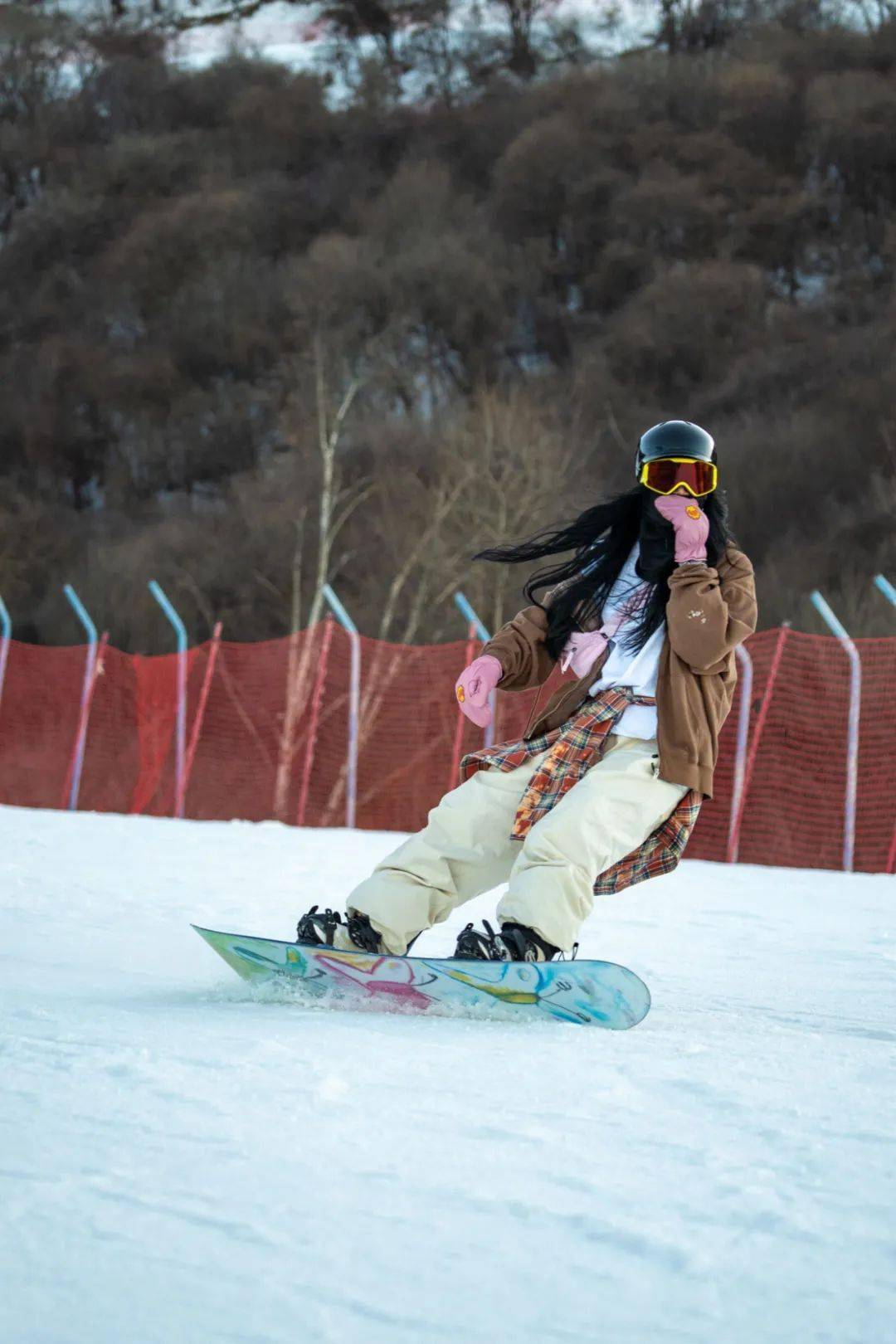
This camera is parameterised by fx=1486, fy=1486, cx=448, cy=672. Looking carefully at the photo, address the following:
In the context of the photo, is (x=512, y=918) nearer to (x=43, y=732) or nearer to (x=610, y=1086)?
(x=610, y=1086)

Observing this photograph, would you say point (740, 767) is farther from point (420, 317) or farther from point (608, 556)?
point (420, 317)

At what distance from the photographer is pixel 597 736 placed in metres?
3.06

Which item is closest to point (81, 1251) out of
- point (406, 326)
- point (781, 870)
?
point (781, 870)

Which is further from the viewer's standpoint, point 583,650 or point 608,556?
point 608,556

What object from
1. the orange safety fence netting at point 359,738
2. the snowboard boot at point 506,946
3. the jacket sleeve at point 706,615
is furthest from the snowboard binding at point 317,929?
the orange safety fence netting at point 359,738

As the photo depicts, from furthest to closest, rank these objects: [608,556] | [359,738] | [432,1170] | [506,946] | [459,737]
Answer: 1. [359,738]
2. [459,737]
3. [608,556]
4. [506,946]
5. [432,1170]

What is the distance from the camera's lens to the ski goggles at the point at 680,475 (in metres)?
3.11

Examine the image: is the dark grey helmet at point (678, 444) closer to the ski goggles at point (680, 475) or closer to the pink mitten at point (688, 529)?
the ski goggles at point (680, 475)

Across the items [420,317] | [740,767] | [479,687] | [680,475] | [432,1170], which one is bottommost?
[740,767]

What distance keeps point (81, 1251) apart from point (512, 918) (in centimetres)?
147

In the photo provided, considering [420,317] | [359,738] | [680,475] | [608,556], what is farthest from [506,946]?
[420,317]

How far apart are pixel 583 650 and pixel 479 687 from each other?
24 centimetres

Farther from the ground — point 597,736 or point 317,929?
point 597,736

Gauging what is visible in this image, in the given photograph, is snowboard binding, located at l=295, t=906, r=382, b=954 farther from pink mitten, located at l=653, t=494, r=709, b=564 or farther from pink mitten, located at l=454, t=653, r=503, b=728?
pink mitten, located at l=653, t=494, r=709, b=564
